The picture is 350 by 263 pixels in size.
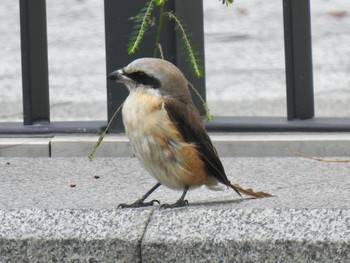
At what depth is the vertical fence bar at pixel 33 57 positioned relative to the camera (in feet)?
21.4

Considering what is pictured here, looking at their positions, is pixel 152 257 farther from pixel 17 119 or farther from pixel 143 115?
pixel 17 119

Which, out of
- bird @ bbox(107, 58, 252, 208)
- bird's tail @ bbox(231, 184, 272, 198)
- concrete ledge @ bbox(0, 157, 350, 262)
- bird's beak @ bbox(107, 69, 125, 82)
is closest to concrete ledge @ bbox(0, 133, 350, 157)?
concrete ledge @ bbox(0, 157, 350, 262)

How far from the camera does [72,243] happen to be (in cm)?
468

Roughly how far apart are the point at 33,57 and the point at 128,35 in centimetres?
53

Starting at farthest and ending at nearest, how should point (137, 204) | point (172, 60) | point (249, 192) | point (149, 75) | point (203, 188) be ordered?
point (172, 60) < point (203, 188) < point (249, 192) < point (137, 204) < point (149, 75)

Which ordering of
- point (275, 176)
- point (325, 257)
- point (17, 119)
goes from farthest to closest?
1. point (17, 119)
2. point (275, 176)
3. point (325, 257)

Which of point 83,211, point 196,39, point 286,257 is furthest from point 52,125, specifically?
point 286,257

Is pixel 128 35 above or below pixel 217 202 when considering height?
above

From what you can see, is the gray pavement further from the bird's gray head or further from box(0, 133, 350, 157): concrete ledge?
the bird's gray head

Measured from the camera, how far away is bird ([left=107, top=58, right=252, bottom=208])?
15.5 ft

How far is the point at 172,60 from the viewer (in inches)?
250

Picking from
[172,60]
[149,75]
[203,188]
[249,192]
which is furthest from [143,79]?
[172,60]

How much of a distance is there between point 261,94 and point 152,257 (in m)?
2.67

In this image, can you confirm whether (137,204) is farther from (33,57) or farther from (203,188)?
(33,57)
